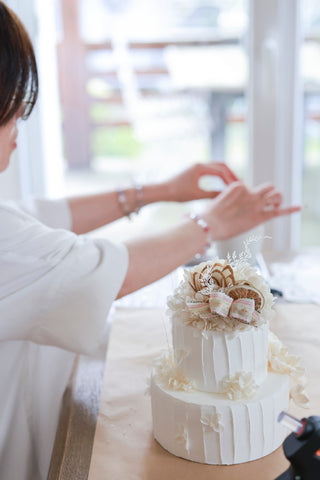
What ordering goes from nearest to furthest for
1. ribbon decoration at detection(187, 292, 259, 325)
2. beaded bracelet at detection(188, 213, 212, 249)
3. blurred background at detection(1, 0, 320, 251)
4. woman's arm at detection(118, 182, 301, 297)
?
ribbon decoration at detection(187, 292, 259, 325) → woman's arm at detection(118, 182, 301, 297) → beaded bracelet at detection(188, 213, 212, 249) → blurred background at detection(1, 0, 320, 251)

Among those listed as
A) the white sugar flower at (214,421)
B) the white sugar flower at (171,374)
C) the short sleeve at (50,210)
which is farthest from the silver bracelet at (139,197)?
the white sugar flower at (214,421)

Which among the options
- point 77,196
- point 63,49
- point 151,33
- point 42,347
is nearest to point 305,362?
point 42,347

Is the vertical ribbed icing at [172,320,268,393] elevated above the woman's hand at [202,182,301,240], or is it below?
below

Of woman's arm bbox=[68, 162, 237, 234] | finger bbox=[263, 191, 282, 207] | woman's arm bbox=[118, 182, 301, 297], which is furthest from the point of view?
woman's arm bbox=[68, 162, 237, 234]

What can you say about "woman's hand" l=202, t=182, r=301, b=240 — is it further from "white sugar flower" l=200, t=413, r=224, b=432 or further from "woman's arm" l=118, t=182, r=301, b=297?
"white sugar flower" l=200, t=413, r=224, b=432

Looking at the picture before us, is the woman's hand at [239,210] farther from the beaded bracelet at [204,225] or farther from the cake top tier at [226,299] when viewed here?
the cake top tier at [226,299]

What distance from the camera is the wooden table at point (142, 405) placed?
59 centimetres

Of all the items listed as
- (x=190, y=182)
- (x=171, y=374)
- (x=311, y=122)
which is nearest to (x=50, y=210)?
(x=190, y=182)

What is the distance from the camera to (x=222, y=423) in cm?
57

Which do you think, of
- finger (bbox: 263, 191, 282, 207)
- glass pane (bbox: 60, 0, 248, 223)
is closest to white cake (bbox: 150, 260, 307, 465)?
finger (bbox: 263, 191, 282, 207)

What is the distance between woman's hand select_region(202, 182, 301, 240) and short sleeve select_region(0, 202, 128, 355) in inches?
12.9

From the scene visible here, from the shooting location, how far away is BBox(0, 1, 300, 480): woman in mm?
732

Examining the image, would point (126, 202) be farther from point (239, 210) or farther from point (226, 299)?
point (226, 299)

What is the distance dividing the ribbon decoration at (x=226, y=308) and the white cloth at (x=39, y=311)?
0.22 meters
